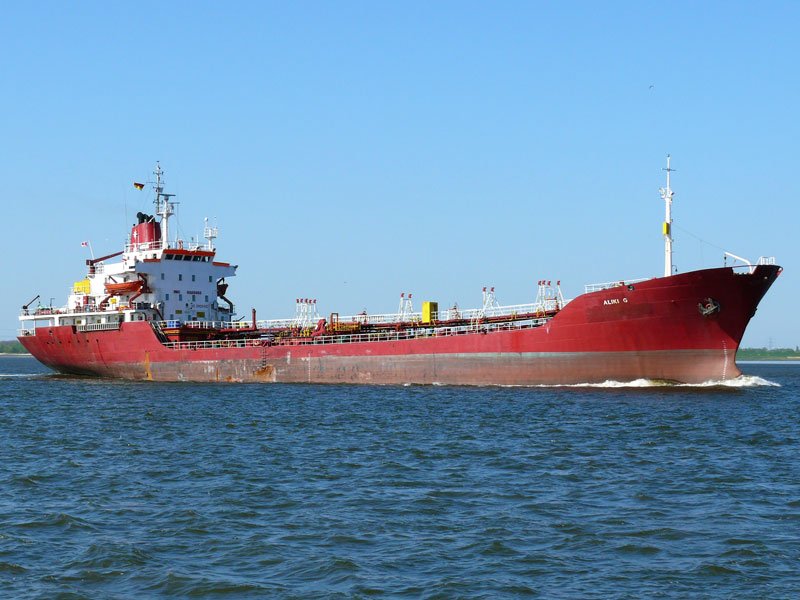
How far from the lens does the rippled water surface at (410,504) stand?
37.0ft

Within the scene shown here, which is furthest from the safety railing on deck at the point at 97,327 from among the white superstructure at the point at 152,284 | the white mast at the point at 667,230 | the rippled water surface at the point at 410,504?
the white mast at the point at 667,230

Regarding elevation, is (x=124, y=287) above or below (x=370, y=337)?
above

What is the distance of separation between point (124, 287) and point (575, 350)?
27.5m

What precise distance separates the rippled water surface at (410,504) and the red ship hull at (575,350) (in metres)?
4.36

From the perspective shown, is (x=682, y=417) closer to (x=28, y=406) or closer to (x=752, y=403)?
(x=752, y=403)

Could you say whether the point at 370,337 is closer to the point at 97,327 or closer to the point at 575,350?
the point at 575,350

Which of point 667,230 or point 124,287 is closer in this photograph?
point 667,230

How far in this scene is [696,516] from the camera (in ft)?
46.4

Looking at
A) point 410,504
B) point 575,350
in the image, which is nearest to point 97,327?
point 575,350

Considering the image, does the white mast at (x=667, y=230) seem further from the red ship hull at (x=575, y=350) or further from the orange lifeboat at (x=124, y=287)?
the orange lifeboat at (x=124, y=287)

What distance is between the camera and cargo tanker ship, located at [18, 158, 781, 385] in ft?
105

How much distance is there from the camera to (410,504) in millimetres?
15195

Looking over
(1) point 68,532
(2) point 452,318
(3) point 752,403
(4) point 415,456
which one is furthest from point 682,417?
(1) point 68,532

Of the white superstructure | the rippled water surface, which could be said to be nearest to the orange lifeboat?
the white superstructure
